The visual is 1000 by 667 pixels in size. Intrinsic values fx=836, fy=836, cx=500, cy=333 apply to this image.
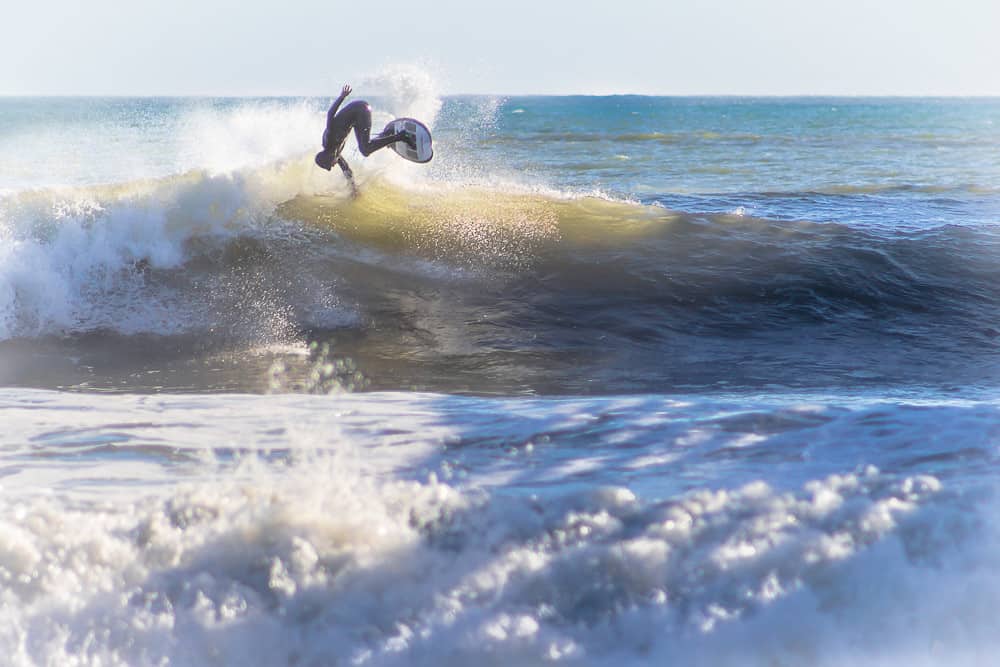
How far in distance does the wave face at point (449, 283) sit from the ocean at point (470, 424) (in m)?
0.05

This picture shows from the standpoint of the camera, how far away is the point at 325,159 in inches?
370

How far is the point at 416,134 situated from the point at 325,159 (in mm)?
1089

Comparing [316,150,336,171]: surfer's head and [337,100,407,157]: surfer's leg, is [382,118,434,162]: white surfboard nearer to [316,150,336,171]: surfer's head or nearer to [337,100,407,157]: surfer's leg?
[337,100,407,157]: surfer's leg

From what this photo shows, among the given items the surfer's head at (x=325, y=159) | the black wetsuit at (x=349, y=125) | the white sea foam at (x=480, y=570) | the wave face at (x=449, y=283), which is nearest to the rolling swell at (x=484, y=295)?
the wave face at (x=449, y=283)

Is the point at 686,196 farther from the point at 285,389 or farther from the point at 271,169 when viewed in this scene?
the point at 285,389

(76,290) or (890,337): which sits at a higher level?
(76,290)

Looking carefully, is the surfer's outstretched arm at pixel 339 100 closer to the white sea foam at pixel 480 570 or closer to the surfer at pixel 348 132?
the surfer at pixel 348 132

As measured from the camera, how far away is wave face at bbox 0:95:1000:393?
6.61m

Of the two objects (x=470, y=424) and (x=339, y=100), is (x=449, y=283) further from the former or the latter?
(x=470, y=424)

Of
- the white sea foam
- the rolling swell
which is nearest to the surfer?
the rolling swell

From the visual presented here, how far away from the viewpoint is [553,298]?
8.42m

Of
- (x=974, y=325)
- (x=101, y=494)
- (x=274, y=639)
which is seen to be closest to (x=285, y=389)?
(x=101, y=494)

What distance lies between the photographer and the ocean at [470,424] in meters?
2.81

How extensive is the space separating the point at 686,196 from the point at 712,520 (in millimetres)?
15084
